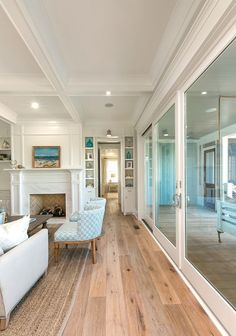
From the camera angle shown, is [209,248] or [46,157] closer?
[209,248]

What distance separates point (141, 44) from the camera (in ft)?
8.23

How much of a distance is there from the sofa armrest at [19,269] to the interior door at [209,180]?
83.2 inches

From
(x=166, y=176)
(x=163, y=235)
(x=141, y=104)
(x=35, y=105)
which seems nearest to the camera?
(x=163, y=235)

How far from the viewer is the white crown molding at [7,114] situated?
15.1 ft

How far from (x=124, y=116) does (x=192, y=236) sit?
381 cm

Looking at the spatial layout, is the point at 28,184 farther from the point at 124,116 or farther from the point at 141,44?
the point at 141,44

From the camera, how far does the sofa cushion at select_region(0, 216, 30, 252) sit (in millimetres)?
1994

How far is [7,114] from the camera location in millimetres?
4828

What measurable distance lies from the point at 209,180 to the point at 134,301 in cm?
164

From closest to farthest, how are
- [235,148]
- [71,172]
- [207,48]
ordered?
[207,48] → [235,148] → [71,172]

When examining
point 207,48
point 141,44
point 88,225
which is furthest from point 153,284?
point 141,44

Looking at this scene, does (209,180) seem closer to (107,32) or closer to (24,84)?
(107,32)

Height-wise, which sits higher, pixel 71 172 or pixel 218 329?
pixel 71 172

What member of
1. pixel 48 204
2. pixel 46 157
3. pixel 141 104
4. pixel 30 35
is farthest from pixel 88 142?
pixel 30 35
